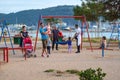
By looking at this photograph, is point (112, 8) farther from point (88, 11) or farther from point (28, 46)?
point (88, 11)

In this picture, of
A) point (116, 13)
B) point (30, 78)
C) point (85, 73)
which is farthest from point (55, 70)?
point (116, 13)

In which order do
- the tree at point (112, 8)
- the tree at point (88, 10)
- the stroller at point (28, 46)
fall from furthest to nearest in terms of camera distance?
the tree at point (88, 10) → the tree at point (112, 8) → the stroller at point (28, 46)

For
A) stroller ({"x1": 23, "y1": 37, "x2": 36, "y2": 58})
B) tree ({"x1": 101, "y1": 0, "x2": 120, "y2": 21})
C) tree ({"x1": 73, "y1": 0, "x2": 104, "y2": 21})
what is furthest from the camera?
tree ({"x1": 73, "y1": 0, "x2": 104, "y2": 21})

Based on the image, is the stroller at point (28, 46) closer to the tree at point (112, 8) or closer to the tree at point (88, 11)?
the tree at point (112, 8)

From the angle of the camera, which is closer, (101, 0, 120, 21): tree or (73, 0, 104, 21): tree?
(101, 0, 120, 21): tree

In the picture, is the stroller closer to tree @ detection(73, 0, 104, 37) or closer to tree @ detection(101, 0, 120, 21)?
tree @ detection(101, 0, 120, 21)

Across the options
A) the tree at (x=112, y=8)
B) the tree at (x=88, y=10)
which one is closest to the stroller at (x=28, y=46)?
the tree at (x=112, y=8)

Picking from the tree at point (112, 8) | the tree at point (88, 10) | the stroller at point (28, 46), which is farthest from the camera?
the tree at point (88, 10)

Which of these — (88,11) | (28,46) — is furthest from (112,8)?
(88,11)

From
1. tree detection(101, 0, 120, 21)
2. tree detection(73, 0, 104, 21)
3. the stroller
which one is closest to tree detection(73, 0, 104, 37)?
tree detection(73, 0, 104, 21)

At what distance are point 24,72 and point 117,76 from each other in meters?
3.46

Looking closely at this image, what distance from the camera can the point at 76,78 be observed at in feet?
45.2

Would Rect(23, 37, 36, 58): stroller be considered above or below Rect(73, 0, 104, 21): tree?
below

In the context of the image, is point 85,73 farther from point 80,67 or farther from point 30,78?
point 80,67
